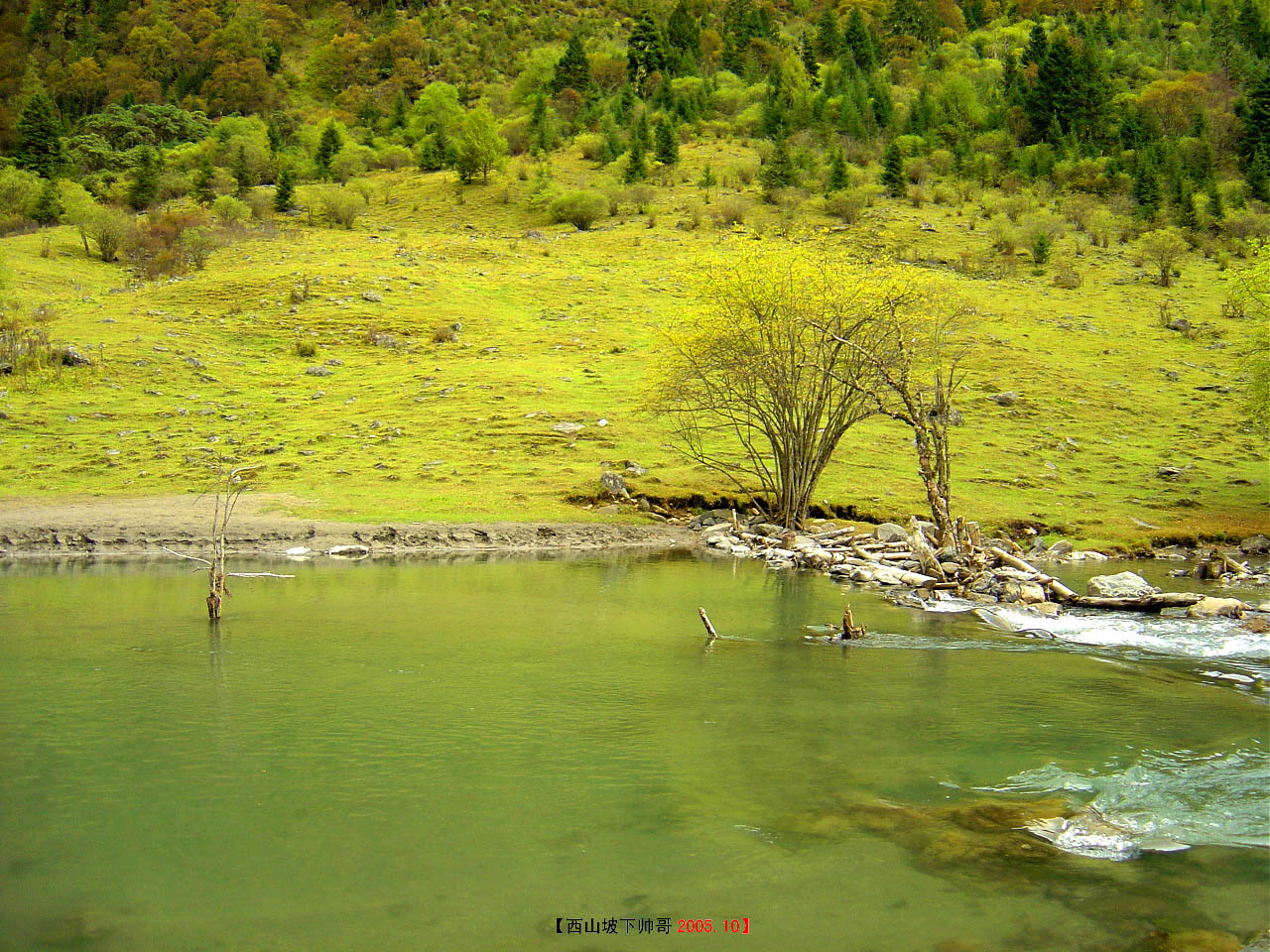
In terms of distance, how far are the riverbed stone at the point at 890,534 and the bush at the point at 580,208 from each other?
163 ft

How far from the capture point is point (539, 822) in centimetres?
860

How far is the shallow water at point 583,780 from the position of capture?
690cm

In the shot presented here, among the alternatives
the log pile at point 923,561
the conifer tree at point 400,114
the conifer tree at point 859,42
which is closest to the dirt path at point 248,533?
the log pile at point 923,561

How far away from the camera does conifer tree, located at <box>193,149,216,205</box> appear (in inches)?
2982

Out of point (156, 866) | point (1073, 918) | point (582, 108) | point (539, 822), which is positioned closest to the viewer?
point (1073, 918)

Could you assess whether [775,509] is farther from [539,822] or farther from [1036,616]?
[539,822]

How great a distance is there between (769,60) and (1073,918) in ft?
452

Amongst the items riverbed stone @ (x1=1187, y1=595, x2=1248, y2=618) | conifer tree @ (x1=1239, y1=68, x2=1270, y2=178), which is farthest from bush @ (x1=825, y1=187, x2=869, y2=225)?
riverbed stone @ (x1=1187, y1=595, x2=1248, y2=618)

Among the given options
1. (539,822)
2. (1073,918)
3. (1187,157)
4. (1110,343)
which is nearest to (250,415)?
(539,822)

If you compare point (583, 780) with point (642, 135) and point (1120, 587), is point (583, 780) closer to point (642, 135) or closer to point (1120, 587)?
point (1120, 587)

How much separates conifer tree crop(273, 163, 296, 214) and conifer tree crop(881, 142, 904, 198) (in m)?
49.0

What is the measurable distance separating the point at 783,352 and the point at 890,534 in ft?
21.1

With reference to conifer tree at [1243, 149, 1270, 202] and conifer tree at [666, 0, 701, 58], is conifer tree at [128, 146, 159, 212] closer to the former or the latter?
conifer tree at [666, 0, 701, 58]

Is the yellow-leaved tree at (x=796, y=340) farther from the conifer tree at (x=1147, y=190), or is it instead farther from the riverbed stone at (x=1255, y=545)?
the conifer tree at (x=1147, y=190)
